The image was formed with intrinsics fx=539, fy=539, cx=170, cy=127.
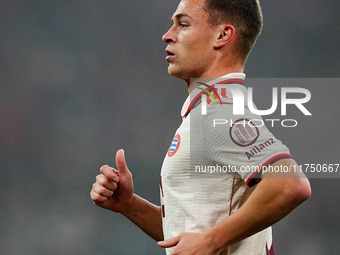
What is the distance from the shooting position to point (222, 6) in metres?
1.65

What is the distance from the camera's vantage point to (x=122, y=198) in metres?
1.72

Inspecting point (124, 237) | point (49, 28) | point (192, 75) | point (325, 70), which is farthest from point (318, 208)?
point (192, 75)

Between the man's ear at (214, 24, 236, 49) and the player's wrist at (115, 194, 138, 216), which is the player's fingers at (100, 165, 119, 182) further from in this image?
the man's ear at (214, 24, 236, 49)

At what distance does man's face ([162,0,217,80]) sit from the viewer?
163 cm

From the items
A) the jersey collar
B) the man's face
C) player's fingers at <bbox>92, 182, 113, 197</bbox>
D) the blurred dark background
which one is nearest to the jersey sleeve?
the jersey collar

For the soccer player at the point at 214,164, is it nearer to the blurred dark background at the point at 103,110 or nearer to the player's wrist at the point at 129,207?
the player's wrist at the point at 129,207

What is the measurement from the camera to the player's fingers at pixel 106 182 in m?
1.58

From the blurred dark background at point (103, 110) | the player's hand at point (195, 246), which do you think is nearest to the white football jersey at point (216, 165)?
the player's hand at point (195, 246)

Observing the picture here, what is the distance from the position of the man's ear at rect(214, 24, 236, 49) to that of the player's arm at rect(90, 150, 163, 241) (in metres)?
0.44

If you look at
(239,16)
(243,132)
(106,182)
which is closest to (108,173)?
(106,182)

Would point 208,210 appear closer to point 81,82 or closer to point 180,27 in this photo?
point 180,27

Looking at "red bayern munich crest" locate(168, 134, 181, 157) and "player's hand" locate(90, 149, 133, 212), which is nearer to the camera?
"red bayern munich crest" locate(168, 134, 181, 157)

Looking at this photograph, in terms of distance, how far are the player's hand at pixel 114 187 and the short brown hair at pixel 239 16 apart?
0.49 meters

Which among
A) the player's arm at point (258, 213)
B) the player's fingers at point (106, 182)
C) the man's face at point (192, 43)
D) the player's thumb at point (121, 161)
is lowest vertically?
the player's arm at point (258, 213)
